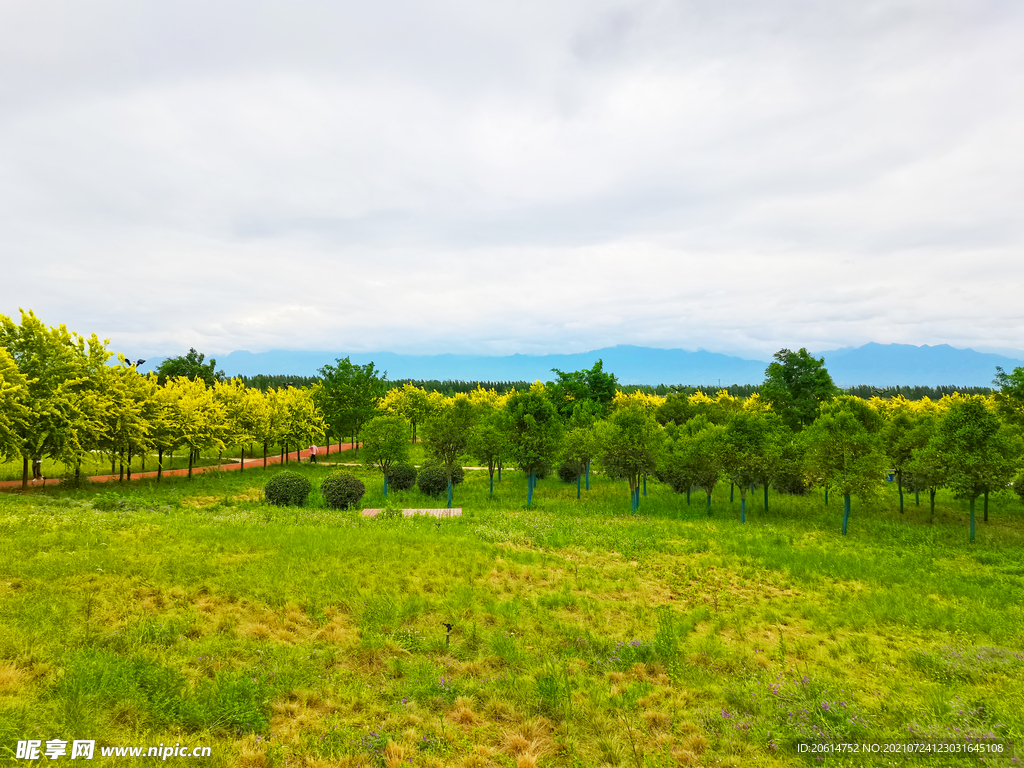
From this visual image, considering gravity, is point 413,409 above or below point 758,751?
above

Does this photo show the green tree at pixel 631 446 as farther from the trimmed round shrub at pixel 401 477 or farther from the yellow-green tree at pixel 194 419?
the yellow-green tree at pixel 194 419

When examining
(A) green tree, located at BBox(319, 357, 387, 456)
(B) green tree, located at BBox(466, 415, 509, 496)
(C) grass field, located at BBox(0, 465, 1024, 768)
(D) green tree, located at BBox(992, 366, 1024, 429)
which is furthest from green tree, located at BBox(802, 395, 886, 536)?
(A) green tree, located at BBox(319, 357, 387, 456)

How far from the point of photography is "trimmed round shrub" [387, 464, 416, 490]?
134 ft

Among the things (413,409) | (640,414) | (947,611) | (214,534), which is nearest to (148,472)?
(413,409)

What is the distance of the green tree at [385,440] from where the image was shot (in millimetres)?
38938

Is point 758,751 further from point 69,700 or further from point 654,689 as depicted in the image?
point 69,700

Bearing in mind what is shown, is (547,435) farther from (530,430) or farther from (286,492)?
(286,492)

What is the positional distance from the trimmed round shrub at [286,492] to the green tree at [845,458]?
127 ft

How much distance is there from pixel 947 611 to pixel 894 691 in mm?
8822

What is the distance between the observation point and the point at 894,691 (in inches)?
408

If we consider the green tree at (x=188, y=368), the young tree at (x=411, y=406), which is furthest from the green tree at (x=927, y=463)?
the green tree at (x=188, y=368)

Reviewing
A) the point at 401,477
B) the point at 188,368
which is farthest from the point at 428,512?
the point at 188,368

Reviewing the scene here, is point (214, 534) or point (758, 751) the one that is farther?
point (214, 534)

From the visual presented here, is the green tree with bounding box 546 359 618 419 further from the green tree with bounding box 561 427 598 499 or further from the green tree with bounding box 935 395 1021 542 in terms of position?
the green tree with bounding box 935 395 1021 542
